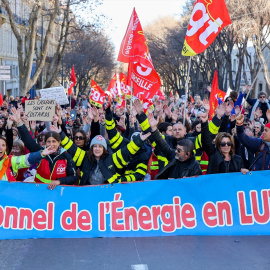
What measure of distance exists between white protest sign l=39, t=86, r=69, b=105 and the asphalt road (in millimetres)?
5707

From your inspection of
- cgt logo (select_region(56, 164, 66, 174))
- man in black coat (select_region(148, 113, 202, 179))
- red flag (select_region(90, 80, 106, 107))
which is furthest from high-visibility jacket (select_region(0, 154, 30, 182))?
red flag (select_region(90, 80, 106, 107))

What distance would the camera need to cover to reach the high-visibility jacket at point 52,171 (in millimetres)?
6699

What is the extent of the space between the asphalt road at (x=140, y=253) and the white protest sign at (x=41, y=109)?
1564mm

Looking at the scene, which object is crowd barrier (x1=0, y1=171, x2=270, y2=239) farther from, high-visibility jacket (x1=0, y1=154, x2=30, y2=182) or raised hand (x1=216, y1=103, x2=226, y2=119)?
raised hand (x1=216, y1=103, x2=226, y2=119)

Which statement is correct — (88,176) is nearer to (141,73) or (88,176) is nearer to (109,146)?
(109,146)

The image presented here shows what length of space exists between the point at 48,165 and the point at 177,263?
212 cm

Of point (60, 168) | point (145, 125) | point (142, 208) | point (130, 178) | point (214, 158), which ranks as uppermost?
point (145, 125)

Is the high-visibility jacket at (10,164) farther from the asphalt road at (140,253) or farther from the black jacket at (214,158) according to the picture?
the black jacket at (214,158)

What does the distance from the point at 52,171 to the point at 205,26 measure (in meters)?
4.01

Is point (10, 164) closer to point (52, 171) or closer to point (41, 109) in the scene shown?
point (52, 171)

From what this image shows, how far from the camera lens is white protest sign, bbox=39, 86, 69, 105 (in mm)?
11633

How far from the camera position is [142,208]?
6.48 meters

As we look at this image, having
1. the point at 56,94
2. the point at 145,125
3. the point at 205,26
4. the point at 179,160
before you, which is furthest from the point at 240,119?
the point at 56,94

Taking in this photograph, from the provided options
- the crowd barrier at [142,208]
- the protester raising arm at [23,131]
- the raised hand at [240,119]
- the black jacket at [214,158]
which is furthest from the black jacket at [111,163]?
the raised hand at [240,119]
